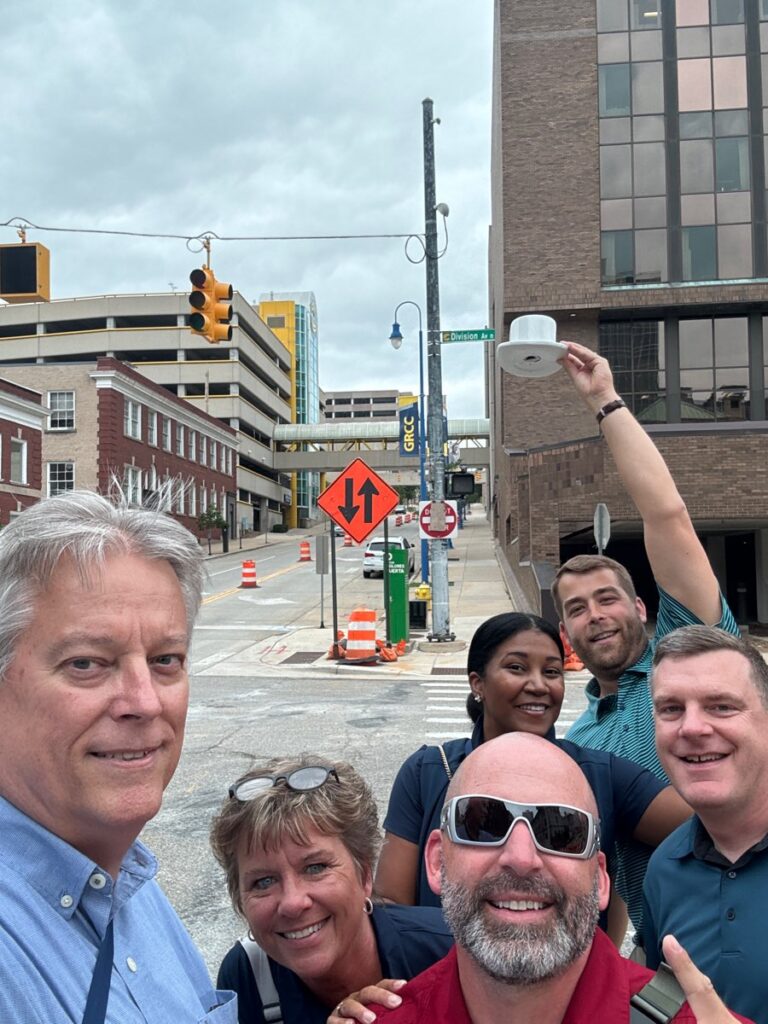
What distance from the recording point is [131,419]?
4597 centimetres

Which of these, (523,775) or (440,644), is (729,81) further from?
(523,775)

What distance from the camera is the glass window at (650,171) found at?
27797 millimetres

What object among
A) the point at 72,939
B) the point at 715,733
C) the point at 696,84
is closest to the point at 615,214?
the point at 696,84

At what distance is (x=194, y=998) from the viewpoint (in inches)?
66.8

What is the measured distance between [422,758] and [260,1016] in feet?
2.87

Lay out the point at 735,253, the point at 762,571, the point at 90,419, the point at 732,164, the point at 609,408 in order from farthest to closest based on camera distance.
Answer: the point at 90,419
the point at 732,164
the point at 762,571
the point at 735,253
the point at 609,408

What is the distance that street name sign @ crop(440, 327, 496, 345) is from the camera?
Answer: 14.7 metres

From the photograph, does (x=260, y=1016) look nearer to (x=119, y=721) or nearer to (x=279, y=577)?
(x=119, y=721)

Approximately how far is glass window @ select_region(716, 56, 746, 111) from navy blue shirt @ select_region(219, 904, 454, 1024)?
3111cm

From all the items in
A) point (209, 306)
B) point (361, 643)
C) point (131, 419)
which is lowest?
point (361, 643)

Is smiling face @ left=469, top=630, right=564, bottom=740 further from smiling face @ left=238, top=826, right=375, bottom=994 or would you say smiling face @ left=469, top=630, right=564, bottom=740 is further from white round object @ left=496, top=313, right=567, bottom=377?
white round object @ left=496, top=313, right=567, bottom=377

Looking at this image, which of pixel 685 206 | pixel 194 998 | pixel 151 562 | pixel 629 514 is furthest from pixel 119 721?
pixel 685 206

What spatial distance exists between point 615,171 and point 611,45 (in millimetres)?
4147

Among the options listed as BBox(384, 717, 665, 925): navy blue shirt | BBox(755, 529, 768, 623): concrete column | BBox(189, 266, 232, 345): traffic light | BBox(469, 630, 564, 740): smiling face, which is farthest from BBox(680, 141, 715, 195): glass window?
BBox(384, 717, 665, 925): navy blue shirt
